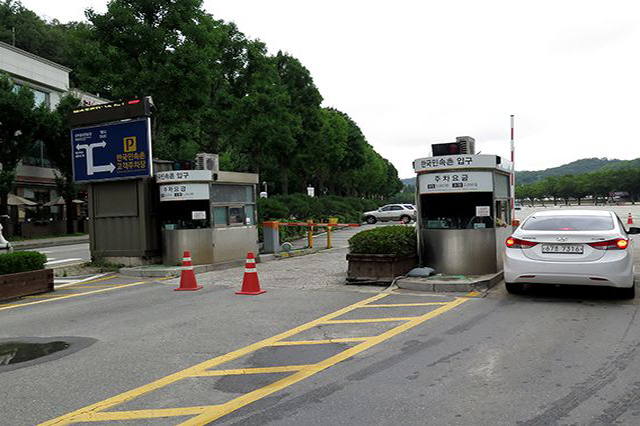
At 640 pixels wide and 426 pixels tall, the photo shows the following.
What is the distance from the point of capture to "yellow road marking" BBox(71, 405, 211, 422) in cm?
409

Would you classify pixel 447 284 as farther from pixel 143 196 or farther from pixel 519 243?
pixel 143 196

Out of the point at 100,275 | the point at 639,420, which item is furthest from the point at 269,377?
the point at 100,275

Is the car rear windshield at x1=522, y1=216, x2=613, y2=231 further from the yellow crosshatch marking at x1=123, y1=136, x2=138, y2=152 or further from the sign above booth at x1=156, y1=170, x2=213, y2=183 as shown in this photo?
the yellow crosshatch marking at x1=123, y1=136, x2=138, y2=152

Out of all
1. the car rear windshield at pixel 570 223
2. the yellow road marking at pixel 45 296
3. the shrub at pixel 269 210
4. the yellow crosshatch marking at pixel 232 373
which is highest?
the shrub at pixel 269 210

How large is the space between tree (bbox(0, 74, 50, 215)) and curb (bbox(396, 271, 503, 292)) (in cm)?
2580

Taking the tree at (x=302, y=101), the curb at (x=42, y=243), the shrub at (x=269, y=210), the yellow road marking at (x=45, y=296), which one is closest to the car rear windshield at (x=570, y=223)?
the yellow road marking at (x=45, y=296)

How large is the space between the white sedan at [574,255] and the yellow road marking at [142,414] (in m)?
5.56

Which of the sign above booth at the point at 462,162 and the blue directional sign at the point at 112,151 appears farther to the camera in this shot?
the blue directional sign at the point at 112,151

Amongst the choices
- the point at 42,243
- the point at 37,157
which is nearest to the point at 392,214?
the point at 42,243

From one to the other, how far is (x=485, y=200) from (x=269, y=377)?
6830 millimetres

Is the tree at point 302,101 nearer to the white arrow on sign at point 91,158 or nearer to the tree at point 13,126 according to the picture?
the tree at point 13,126

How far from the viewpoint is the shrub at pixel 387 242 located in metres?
10.3

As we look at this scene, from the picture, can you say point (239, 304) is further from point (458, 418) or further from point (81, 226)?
point (81, 226)

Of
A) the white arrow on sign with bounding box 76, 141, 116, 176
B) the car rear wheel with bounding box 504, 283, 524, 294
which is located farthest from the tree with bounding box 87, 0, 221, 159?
the car rear wheel with bounding box 504, 283, 524, 294
